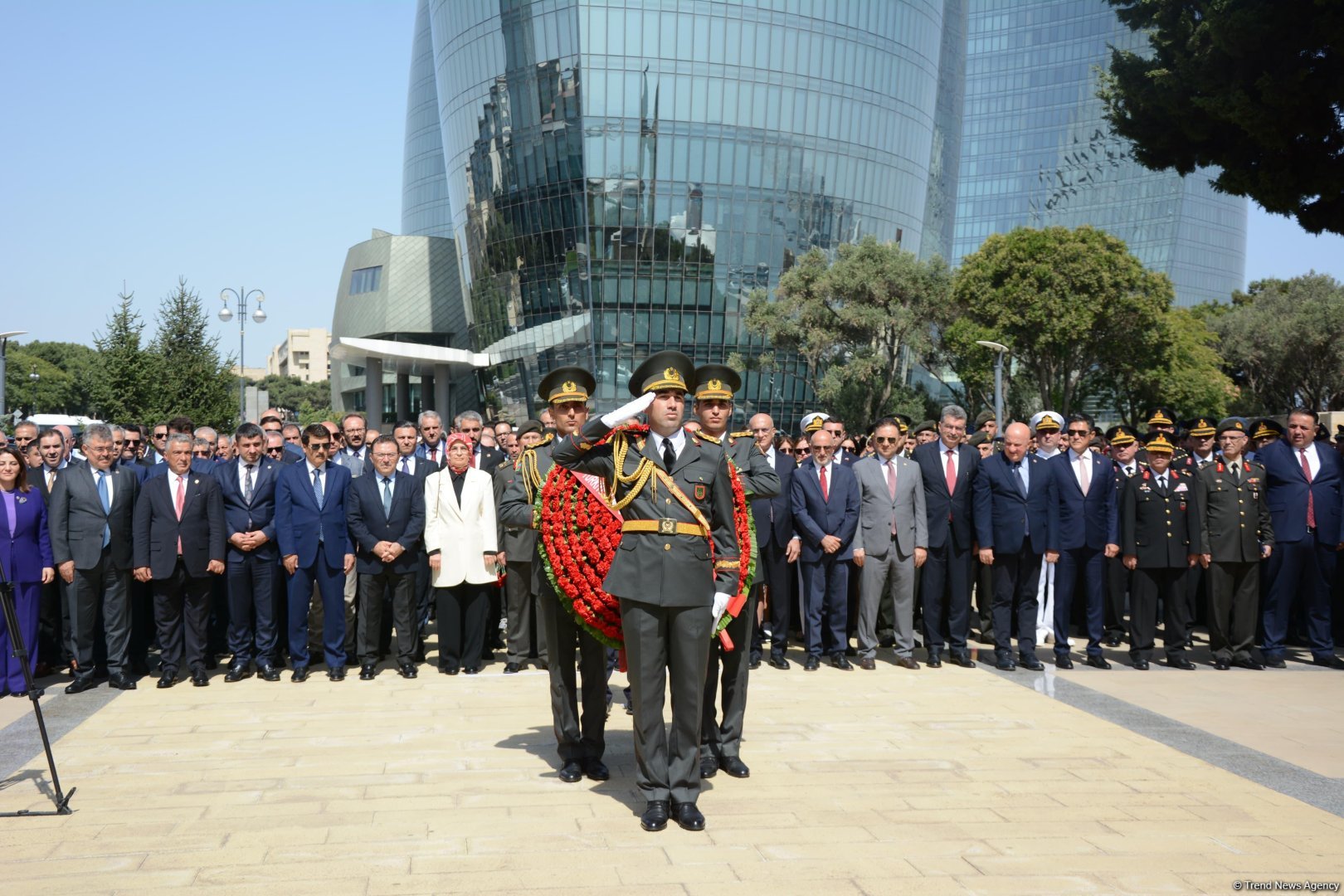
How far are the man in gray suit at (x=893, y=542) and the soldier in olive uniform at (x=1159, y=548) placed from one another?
1898 millimetres

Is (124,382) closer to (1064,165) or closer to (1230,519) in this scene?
(1230,519)

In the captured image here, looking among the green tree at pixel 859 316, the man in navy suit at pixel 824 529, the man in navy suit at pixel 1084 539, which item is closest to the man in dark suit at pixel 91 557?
the man in navy suit at pixel 824 529

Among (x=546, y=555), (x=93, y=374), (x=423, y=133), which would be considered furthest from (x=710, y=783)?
(x=423, y=133)

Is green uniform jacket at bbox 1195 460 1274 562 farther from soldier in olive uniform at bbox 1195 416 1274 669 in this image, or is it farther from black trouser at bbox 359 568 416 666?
black trouser at bbox 359 568 416 666

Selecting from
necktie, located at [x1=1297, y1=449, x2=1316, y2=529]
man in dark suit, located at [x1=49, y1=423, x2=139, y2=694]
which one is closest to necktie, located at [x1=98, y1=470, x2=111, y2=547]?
man in dark suit, located at [x1=49, y1=423, x2=139, y2=694]

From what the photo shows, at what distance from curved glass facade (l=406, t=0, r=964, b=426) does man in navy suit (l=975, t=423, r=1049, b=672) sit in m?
41.9

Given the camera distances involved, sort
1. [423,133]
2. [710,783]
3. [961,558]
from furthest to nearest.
Answer: [423,133] < [961,558] < [710,783]

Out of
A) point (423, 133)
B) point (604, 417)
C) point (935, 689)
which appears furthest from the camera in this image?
point (423, 133)

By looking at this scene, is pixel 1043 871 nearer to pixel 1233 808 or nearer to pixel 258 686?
pixel 1233 808

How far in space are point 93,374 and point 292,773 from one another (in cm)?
2593

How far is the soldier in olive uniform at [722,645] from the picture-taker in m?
5.98

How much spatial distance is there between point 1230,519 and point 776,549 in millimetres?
4037

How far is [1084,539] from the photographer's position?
9633 mm

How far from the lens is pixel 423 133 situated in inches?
3949
